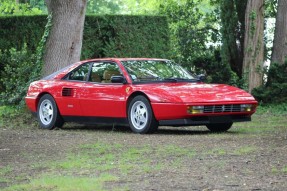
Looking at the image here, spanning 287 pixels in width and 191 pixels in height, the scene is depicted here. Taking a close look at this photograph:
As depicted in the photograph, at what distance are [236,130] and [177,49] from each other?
13162 mm

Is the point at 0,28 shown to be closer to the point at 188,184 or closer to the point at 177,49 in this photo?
the point at 177,49

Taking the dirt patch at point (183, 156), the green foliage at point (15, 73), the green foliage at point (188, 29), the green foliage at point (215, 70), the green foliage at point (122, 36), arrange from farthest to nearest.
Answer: the green foliage at point (188, 29) → the green foliage at point (122, 36) → the green foliage at point (215, 70) → the green foliage at point (15, 73) → the dirt patch at point (183, 156)

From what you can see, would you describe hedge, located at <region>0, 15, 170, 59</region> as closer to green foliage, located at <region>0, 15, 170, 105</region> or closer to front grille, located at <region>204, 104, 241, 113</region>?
green foliage, located at <region>0, 15, 170, 105</region>

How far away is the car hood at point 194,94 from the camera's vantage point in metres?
14.6

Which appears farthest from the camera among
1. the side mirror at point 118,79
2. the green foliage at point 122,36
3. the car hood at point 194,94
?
the green foliage at point 122,36

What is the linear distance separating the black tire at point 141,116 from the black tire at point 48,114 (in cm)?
198

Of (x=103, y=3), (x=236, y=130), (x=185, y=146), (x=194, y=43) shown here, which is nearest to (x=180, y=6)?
(x=194, y=43)

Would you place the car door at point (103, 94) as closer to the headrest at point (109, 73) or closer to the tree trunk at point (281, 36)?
the headrest at point (109, 73)

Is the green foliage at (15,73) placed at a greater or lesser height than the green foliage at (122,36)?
lesser

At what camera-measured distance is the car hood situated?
1455 centimetres

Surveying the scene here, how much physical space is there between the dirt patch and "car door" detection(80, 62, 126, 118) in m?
0.39

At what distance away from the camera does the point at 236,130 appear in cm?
1573

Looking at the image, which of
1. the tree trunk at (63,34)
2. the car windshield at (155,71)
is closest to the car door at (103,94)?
the car windshield at (155,71)

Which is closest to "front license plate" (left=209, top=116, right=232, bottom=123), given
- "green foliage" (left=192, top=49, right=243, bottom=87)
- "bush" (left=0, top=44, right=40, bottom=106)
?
"bush" (left=0, top=44, right=40, bottom=106)
